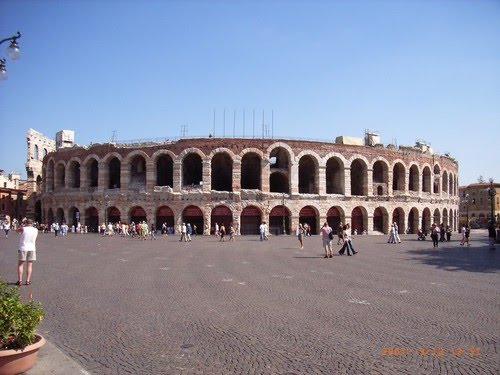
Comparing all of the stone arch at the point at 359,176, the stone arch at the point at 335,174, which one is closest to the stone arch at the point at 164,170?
the stone arch at the point at 335,174

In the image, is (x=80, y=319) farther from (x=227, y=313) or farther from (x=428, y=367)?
(x=428, y=367)

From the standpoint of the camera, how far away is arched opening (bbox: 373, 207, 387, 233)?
3941 cm

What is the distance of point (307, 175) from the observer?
41.3m

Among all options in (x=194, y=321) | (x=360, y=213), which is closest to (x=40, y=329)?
(x=194, y=321)

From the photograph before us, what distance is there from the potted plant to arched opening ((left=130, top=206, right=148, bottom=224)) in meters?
32.5

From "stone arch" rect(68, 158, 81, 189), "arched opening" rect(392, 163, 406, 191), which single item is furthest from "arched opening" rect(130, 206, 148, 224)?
"arched opening" rect(392, 163, 406, 191)

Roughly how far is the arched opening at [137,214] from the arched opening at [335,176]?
19.8 m

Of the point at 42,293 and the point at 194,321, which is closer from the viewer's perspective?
the point at 194,321

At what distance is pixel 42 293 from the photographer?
9.05 meters

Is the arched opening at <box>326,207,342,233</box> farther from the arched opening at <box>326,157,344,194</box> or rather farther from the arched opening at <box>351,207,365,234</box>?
the arched opening at <box>326,157,344,194</box>

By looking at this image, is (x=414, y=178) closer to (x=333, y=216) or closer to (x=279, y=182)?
(x=333, y=216)

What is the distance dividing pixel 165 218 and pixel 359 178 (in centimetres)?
2145

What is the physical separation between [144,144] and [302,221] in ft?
59.0

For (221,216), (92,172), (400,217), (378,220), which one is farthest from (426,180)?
(92,172)
